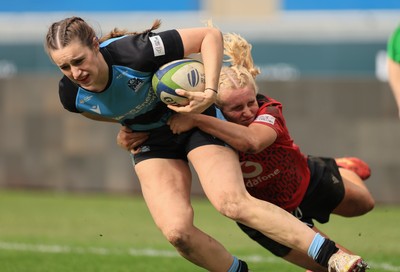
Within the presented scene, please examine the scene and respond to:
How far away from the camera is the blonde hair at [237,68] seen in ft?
21.8

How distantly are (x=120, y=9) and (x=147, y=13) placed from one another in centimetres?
64

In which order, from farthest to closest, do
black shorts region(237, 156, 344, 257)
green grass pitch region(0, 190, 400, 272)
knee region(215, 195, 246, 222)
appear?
green grass pitch region(0, 190, 400, 272)
black shorts region(237, 156, 344, 257)
knee region(215, 195, 246, 222)

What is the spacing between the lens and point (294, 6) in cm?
1920

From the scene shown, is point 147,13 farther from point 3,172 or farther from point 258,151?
point 258,151

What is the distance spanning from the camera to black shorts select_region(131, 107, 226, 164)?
6504 mm

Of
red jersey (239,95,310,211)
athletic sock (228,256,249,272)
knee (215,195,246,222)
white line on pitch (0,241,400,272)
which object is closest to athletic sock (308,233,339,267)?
knee (215,195,246,222)

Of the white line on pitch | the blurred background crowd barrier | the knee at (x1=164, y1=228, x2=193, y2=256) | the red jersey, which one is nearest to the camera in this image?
the knee at (x1=164, y1=228, x2=193, y2=256)

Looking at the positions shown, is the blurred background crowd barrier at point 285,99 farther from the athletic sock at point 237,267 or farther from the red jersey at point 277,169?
the athletic sock at point 237,267

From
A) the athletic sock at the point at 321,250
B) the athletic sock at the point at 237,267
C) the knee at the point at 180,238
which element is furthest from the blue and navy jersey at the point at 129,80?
the athletic sock at the point at 321,250

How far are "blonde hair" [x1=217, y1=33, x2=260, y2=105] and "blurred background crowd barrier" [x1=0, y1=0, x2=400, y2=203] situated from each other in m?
3.47

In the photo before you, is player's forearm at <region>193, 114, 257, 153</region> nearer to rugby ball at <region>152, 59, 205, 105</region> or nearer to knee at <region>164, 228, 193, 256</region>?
rugby ball at <region>152, 59, 205, 105</region>

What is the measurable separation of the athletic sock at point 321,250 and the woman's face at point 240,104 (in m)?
1.06

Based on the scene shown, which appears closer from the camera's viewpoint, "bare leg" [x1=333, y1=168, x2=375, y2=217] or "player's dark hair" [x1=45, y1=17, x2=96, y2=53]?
"player's dark hair" [x1=45, y1=17, x2=96, y2=53]

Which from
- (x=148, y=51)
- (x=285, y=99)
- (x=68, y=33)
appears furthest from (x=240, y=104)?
(x=285, y=99)
